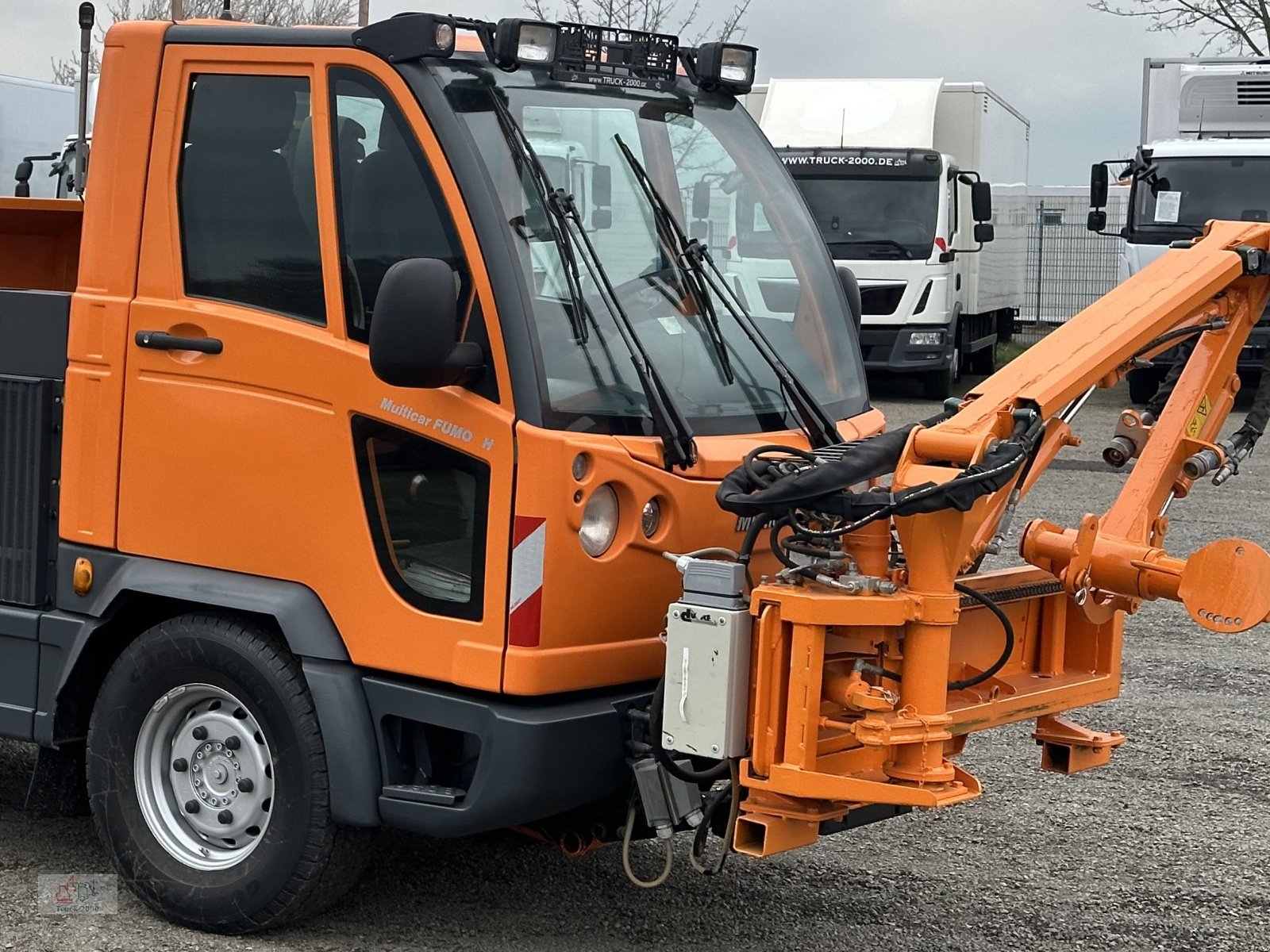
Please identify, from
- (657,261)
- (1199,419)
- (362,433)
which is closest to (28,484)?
(362,433)

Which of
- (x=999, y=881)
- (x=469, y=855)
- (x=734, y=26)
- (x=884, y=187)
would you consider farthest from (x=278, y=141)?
(x=734, y=26)

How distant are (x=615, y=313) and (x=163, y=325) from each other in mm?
1236

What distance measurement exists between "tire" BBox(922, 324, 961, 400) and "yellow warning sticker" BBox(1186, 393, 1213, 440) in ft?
50.9

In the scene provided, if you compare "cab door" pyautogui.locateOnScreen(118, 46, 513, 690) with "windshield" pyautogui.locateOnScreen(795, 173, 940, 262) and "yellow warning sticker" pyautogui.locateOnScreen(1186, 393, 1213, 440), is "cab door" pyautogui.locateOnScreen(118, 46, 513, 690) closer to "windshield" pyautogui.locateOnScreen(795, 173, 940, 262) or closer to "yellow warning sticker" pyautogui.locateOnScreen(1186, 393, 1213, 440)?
"yellow warning sticker" pyautogui.locateOnScreen(1186, 393, 1213, 440)

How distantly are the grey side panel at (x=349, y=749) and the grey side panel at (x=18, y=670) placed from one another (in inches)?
42.1

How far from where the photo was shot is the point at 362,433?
14.6 feet

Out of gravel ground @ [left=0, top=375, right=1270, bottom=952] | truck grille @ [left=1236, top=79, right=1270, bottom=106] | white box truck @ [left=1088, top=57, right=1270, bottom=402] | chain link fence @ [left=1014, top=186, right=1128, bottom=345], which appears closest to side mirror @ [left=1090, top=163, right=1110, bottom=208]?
white box truck @ [left=1088, top=57, right=1270, bottom=402]

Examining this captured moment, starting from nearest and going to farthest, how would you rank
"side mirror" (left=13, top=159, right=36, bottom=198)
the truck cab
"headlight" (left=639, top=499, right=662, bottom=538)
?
1. the truck cab
2. "headlight" (left=639, top=499, right=662, bottom=538)
3. "side mirror" (left=13, top=159, right=36, bottom=198)

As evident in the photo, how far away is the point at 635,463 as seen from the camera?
4363 mm

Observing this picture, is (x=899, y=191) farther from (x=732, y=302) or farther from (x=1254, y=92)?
(x=732, y=302)

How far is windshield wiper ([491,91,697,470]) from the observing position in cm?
446

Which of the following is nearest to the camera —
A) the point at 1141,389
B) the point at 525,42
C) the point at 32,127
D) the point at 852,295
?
the point at 525,42

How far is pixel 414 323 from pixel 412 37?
788mm

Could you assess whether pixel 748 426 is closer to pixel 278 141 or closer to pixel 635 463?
pixel 635 463
